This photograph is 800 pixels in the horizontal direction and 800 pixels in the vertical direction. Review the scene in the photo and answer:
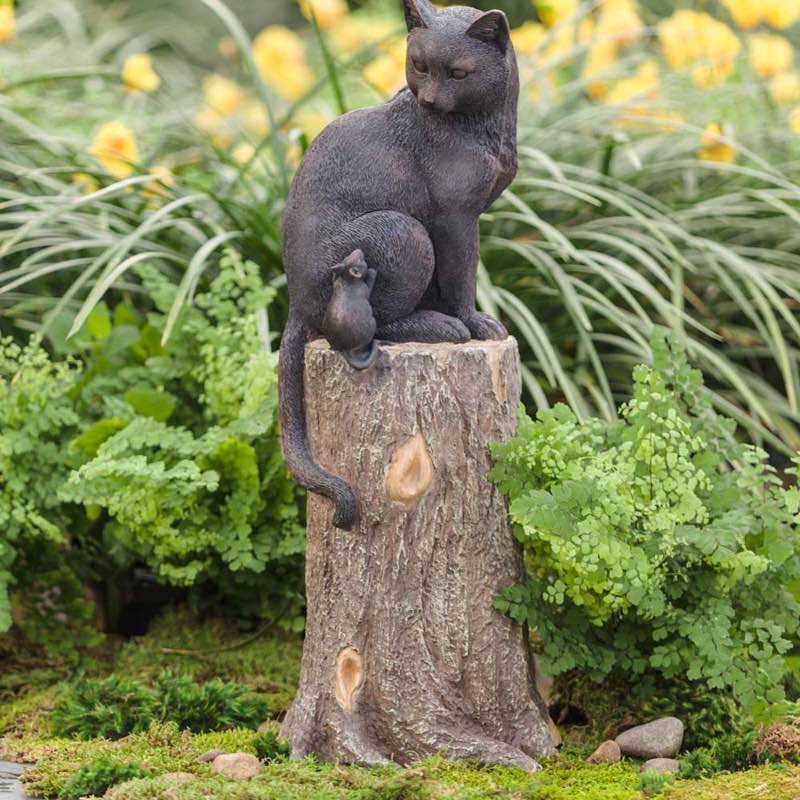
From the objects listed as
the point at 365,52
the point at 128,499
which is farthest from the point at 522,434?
the point at 365,52

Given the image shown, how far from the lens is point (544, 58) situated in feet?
21.2

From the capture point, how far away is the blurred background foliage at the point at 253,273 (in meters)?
3.81

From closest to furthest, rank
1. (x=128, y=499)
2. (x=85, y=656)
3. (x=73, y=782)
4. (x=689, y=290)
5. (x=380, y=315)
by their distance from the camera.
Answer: (x=73, y=782), (x=380, y=315), (x=128, y=499), (x=85, y=656), (x=689, y=290)

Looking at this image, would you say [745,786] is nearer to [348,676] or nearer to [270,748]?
[348,676]

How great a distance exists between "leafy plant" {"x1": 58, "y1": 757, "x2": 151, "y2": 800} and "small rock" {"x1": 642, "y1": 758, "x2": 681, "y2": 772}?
1.21 meters

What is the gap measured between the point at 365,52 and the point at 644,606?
9.91 ft

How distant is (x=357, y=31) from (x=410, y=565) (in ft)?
25.3

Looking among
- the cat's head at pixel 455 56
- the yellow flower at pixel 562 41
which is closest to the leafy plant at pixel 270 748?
the cat's head at pixel 455 56

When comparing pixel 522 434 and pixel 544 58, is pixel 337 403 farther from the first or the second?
pixel 544 58

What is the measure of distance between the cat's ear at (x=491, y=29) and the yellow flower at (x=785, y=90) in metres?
3.59

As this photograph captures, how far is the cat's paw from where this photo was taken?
3250mm

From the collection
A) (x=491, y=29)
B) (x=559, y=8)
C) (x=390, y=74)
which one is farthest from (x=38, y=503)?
(x=559, y=8)

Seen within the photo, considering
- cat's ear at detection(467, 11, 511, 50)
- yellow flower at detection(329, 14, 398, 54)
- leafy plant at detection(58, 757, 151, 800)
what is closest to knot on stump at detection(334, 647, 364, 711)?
leafy plant at detection(58, 757, 151, 800)

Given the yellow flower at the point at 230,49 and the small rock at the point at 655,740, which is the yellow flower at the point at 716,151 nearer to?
the small rock at the point at 655,740
